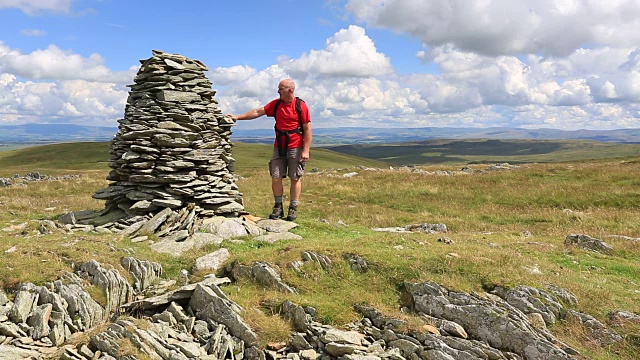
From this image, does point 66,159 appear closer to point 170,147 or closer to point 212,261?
point 170,147

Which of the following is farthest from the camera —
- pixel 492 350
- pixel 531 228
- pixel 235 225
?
pixel 531 228

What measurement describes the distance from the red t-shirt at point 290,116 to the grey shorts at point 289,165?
0.33 m

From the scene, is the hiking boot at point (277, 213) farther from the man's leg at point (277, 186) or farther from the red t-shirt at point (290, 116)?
the red t-shirt at point (290, 116)

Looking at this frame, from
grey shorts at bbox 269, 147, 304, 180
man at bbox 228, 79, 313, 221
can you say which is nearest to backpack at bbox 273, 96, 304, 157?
man at bbox 228, 79, 313, 221

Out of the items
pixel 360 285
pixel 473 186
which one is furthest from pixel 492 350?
pixel 473 186

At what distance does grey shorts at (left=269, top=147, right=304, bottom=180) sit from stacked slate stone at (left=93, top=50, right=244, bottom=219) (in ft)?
7.80

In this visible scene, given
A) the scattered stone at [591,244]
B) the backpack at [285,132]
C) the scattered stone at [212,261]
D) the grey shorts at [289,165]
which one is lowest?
the scattered stone at [591,244]

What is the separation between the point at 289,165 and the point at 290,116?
6.50 ft

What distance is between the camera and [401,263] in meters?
11.2

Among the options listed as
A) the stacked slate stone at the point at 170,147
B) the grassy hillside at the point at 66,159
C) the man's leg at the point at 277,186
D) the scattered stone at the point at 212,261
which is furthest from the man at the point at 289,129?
the grassy hillside at the point at 66,159

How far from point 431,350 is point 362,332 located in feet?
5.17

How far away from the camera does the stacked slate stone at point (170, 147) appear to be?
1644 cm

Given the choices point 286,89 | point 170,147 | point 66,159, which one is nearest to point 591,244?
point 286,89

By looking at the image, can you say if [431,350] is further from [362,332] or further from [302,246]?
[302,246]
